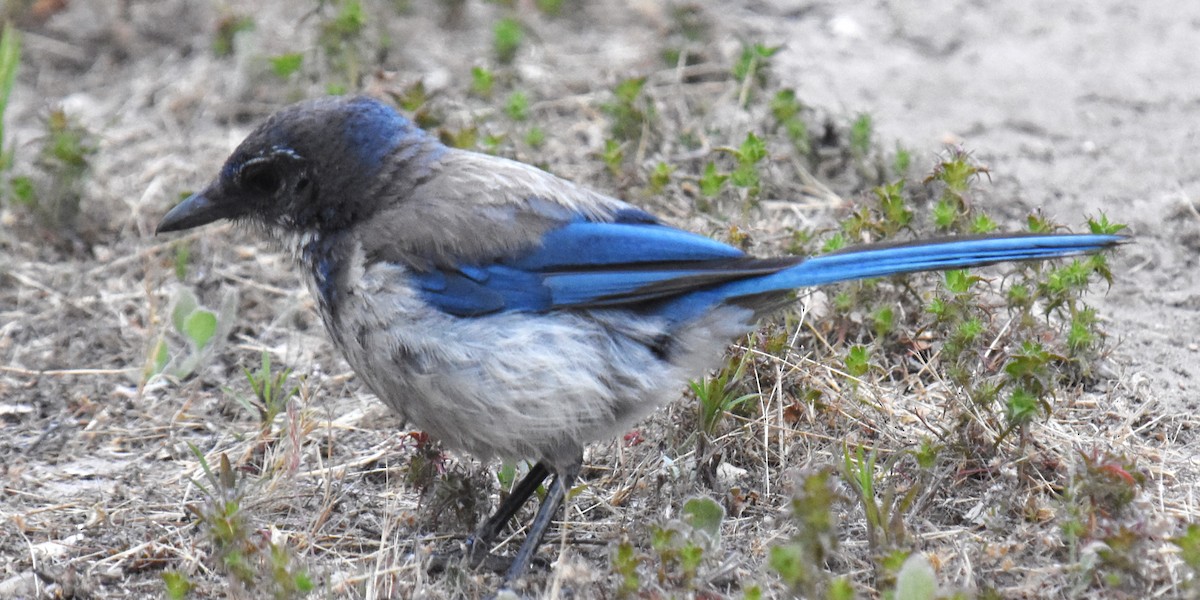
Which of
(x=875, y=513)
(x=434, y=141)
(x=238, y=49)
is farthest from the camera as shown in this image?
(x=238, y=49)

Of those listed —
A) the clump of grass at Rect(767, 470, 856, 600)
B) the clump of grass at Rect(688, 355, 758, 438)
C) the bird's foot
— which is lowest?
the bird's foot

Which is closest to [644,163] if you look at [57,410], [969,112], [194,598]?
[969,112]

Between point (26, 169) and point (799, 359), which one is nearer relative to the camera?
point (799, 359)

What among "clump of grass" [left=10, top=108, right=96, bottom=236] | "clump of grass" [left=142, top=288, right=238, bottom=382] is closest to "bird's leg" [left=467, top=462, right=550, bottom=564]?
"clump of grass" [left=142, top=288, right=238, bottom=382]

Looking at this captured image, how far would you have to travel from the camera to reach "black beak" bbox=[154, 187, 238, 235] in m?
4.71

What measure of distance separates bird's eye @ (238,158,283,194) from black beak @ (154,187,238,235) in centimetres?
13

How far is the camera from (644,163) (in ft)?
20.9

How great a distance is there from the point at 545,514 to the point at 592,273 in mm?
733

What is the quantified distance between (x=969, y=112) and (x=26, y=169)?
441 centimetres

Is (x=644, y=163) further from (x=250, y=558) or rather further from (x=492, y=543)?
(x=250, y=558)

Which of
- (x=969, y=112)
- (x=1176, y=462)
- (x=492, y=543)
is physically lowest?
(x=492, y=543)

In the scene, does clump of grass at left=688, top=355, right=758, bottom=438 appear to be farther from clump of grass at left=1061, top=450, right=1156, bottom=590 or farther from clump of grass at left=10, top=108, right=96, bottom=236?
clump of grass at left=10, top=108, right=96, bottom=236

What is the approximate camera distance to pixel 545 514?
14.3ft

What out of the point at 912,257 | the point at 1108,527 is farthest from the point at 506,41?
the point at 1108,527
